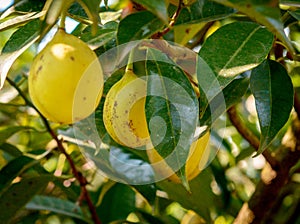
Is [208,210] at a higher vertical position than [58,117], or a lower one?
lower

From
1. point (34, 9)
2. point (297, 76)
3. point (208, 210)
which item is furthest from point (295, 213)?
point (34, 9)

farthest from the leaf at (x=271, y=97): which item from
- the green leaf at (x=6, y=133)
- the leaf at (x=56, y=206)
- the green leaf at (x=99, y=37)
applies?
the green leaf at (x=6, y=133)

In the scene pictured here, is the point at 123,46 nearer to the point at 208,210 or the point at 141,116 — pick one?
the point at 141,116

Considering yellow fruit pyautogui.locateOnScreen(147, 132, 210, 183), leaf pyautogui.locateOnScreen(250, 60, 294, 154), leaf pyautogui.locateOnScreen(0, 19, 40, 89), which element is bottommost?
yellow fruit pyautogui.locateOnScreen(147, 132, 210, 183)

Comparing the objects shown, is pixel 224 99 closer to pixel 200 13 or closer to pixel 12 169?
pixel 200 13

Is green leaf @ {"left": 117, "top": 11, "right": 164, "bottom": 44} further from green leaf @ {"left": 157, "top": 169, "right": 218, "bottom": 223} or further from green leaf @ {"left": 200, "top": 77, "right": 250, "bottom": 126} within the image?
green leaf @ {"left": 157, "top": 169, "right": 218, "bottom": 223}

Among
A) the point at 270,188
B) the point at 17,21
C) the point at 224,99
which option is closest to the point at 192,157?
the point at 224,99

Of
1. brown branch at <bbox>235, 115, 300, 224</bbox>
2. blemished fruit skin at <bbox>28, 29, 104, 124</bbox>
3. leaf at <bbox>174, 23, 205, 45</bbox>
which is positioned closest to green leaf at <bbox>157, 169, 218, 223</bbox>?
brown branch at <bbox>235, 115, 300, 224</bbox>

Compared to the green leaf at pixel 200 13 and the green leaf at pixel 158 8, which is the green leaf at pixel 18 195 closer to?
the green leaf at pixel 200 13
